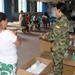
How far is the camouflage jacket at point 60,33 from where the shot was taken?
272 centimetres

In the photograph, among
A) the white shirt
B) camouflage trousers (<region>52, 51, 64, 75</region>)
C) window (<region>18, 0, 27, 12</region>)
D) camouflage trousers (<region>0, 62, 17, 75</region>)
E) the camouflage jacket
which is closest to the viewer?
the white shirt

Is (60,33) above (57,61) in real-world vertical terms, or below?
above

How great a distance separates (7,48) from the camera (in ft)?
7.00

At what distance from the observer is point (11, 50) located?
2.16 m

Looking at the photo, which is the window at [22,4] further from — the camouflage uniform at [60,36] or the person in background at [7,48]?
the person in background at [7,48]

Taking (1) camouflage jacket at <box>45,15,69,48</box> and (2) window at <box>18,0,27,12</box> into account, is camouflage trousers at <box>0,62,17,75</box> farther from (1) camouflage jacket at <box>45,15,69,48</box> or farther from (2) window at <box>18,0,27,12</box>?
(2) window at <box>18,0,27,12</box>

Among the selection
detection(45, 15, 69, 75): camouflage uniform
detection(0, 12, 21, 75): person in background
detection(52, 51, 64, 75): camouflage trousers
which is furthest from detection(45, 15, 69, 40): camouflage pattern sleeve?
detection(0, 12, 21, 75): person in background

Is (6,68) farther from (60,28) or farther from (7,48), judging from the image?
(60,28)

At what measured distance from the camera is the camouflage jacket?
2.72 metres

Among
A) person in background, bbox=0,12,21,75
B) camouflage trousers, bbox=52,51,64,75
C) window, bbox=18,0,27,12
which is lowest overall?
camouflage trousers, bbox=52,51,64,75

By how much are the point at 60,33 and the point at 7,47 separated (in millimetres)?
907

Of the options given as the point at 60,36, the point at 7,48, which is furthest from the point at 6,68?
the point at 60,36

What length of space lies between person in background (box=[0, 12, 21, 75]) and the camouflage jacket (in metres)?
0.76

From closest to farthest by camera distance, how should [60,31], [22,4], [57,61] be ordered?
[60,31] → [57,61] → [22,4]
